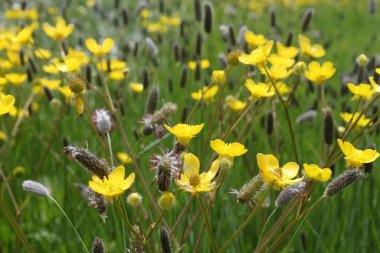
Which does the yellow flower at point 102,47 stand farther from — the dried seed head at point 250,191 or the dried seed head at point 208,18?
the dried seed head at point 250,191

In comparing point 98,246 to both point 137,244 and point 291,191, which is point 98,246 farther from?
point 291,191

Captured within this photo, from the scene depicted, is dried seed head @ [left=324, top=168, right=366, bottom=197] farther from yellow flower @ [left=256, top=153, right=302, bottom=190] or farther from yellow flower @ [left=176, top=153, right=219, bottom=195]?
yellow flower @ [left=176, top=153, right=219, bottom=195]

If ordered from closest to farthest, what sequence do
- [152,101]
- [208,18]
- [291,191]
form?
1. [291,191]
2. [152,101]
3. [208,18]

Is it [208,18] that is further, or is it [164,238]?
[208,18]


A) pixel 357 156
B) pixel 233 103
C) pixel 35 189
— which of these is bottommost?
pixel 233 103

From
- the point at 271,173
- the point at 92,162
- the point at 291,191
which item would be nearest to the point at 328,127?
→ the point at 291,191

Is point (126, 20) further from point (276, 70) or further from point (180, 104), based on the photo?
point (276, 70)

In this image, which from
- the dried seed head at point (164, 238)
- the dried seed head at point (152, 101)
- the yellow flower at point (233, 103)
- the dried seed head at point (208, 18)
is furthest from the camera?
the dried seed head at point (208, 18)

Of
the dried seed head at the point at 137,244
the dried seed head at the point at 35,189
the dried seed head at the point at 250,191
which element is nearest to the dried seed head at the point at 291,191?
the dried seed head at the point at 250,191

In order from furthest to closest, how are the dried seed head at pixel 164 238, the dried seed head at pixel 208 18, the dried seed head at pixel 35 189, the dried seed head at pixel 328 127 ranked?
the dried seed head at pixel 208 18
the dried seed head at pixel 328 127
the dried seed head at pixel 35 189
the dried seed head at pixel 164 238

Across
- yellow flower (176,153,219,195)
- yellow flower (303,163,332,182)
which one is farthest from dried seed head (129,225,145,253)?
yellow flower (303,163,332,182)
